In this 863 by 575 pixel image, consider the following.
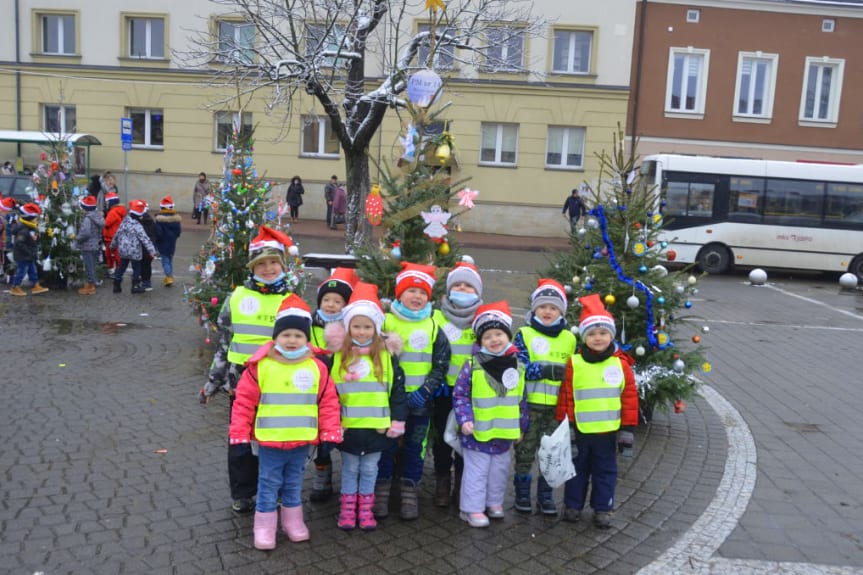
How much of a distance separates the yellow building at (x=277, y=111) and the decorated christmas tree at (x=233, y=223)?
60.0ft

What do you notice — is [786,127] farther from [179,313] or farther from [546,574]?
[546,574]

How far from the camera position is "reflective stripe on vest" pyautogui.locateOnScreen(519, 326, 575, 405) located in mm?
5090

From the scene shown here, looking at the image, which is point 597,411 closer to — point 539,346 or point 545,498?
point 539,346

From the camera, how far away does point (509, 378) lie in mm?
4816

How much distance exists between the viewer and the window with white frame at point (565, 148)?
27.6 metres

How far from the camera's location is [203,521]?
478 cm

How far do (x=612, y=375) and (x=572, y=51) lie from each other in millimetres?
24460

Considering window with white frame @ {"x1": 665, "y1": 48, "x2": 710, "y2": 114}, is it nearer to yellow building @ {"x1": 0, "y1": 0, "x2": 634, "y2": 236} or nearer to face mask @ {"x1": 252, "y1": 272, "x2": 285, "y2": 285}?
yellow building @ {"x1": 0, "y1": 0, "x2": 634, "y2": 236}

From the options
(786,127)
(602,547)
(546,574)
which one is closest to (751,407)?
(602,547)

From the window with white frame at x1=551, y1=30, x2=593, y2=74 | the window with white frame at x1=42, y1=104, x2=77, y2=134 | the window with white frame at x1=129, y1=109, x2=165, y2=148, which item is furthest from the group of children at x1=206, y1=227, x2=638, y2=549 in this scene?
the window with white frame at x1=42, y1=104, x2=77, y2=134

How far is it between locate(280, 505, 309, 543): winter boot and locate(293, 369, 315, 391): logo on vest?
2.52 ft

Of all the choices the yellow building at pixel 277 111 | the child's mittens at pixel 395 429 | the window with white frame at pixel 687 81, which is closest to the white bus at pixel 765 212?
the yellow building at pixel 277 111

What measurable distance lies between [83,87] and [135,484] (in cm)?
2622

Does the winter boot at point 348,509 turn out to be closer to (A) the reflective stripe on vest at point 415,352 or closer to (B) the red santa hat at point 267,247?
(A) the reflective stripe on vest at point 415,352
